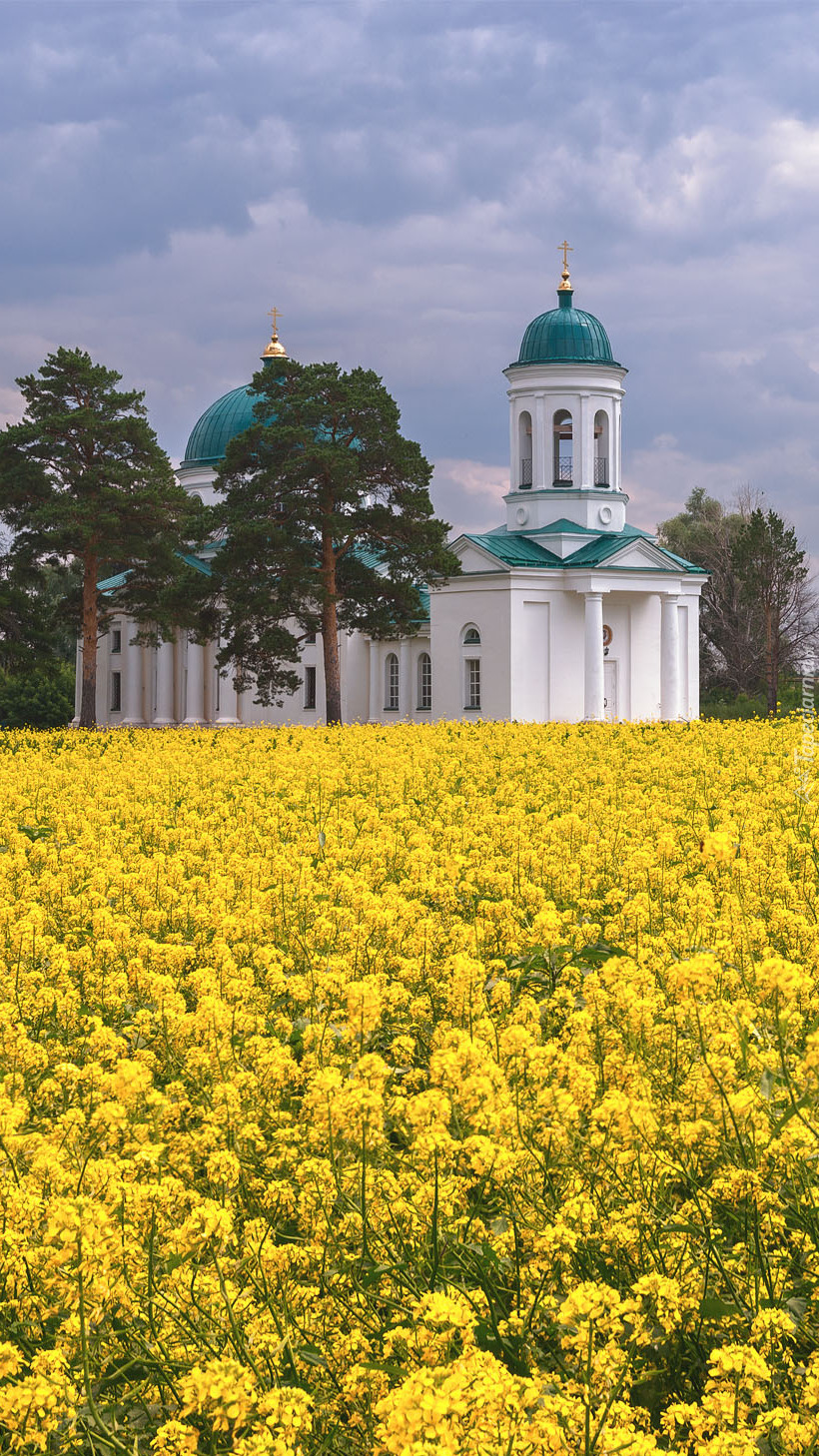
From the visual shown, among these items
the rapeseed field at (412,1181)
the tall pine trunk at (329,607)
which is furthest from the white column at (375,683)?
the rapeseed field at (412,1181)

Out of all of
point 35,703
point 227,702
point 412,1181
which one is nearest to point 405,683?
point 227,702

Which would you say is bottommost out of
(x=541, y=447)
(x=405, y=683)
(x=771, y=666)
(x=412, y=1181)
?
(x=412, y=1181)

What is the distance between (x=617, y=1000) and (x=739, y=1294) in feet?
4.11

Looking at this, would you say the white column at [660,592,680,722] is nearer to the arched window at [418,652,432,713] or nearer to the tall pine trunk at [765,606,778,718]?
the tall pine trunk at [765,606,778,718]

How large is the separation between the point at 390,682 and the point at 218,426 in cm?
1723

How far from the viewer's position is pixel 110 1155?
3615 mm

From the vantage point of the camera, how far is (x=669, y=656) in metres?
49.0

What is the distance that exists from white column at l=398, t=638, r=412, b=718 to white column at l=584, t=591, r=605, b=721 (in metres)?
6.92

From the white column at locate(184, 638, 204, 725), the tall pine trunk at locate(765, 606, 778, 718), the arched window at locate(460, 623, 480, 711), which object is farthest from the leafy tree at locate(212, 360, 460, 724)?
the tall pine trunk at locate(765, 606, 778, 718)

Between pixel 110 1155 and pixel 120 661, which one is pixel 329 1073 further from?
pixel 120 661

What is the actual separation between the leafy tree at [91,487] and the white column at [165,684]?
1820 cm

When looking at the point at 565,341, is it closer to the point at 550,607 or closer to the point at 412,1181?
the point at 550,607

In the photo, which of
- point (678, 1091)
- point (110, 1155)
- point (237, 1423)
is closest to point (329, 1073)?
point (110, 1155)

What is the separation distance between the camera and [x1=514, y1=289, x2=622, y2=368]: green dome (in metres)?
48.9
